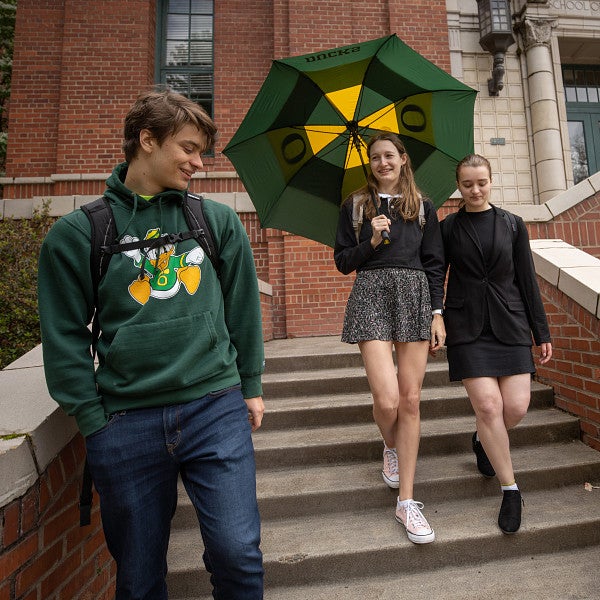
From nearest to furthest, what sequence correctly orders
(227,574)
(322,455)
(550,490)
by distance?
1. (227,574)
2. (550,490)
3. (322,455)

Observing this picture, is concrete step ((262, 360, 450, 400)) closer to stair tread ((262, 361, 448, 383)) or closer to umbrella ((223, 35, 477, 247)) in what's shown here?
stair tread ((262, 361, 448, 383))

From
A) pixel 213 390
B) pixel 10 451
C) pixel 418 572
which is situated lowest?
pixel 418 572

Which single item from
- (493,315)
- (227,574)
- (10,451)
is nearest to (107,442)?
(10,451)

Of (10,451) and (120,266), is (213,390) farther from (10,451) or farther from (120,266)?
(10,451)

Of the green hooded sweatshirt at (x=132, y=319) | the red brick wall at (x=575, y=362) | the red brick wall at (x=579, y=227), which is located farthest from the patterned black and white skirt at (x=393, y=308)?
the red brick wall at (x=579, y=227)

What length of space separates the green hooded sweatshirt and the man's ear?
0.53 feet

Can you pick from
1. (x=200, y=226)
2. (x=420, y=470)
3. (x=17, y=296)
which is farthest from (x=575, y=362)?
(x=17, y=296)

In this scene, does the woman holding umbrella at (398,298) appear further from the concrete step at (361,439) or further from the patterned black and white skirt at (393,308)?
the concrete step at (361,439)

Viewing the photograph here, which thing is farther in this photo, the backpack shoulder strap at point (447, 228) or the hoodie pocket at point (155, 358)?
the backpack shoulder strap at point (447, 228)

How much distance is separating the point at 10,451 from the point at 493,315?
2.35 meters

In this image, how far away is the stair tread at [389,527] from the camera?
242 cm

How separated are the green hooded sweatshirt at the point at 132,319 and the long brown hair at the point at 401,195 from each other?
130 centimetres

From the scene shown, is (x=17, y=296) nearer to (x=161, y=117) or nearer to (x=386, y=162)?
(x=161, y=117)

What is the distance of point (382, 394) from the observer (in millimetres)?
2420
